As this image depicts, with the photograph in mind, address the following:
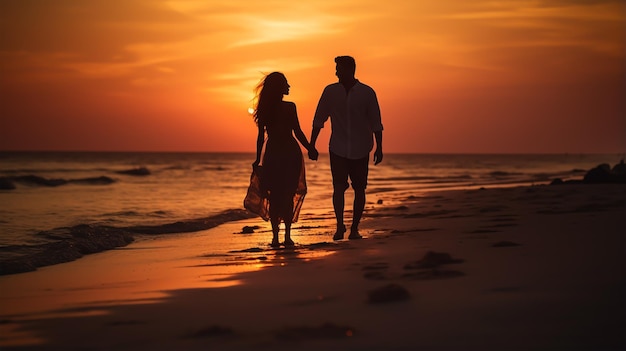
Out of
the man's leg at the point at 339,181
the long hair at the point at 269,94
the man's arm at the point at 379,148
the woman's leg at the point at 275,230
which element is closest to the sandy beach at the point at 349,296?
the woman's leg at the point at 275,230

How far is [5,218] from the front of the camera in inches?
533

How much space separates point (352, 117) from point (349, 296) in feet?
13.7

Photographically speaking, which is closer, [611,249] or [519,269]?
A: [519,269]

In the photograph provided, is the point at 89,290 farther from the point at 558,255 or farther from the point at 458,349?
the point at 558,255

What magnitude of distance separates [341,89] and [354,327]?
16.4 feet

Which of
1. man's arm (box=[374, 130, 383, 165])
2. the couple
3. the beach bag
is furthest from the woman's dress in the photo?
man's arm (box=[374, 130, 383, 165])

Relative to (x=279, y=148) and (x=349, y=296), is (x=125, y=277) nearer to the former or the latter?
(x=349, y=296)

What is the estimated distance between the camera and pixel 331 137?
8.52 metres

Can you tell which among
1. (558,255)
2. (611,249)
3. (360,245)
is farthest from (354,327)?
(360,245)

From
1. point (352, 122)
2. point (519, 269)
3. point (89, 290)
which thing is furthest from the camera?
point (352, 122)

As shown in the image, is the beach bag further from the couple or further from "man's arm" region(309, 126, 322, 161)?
"man's arm" region(309, 126, 322, 161)

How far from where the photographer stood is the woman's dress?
8.25m

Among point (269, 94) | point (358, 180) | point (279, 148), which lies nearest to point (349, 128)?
point (358, 180)

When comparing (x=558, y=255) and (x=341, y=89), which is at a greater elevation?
(x=341, y=89)
